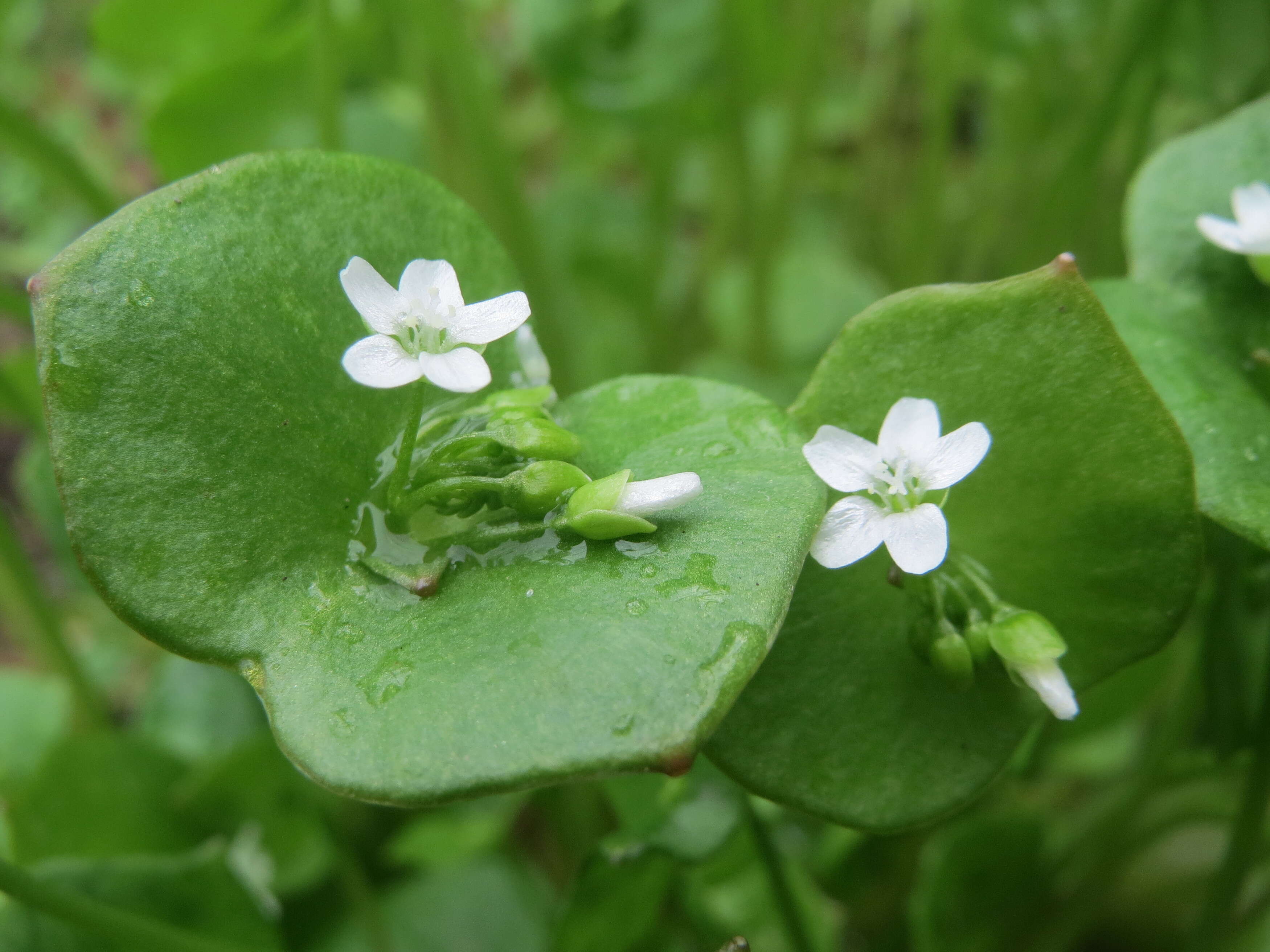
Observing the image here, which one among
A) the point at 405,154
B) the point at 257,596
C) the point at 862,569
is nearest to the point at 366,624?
the point at 257,596

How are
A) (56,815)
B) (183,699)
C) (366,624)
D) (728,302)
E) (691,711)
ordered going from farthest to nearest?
(728,302) < (183,699) < (56,815) < (366,624) < (691,711)

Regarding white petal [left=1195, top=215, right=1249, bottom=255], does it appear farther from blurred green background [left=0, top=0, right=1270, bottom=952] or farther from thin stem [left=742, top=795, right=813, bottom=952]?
thin stem [left=742, top=795, right=813, bottom=952]

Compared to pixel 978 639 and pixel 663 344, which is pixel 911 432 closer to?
pixel 978 639

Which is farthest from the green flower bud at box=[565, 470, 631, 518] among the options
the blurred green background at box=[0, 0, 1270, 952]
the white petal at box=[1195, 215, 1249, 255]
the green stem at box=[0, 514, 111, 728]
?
the green stem at box=[0, 514, 111, 728]

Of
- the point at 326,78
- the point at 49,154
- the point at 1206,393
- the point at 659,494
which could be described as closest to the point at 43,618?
the point at 49,154

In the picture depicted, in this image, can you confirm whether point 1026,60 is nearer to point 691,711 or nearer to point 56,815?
point 691,711

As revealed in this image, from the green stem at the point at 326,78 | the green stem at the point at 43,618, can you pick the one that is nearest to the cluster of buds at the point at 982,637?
the green stem at the point at 326,78
